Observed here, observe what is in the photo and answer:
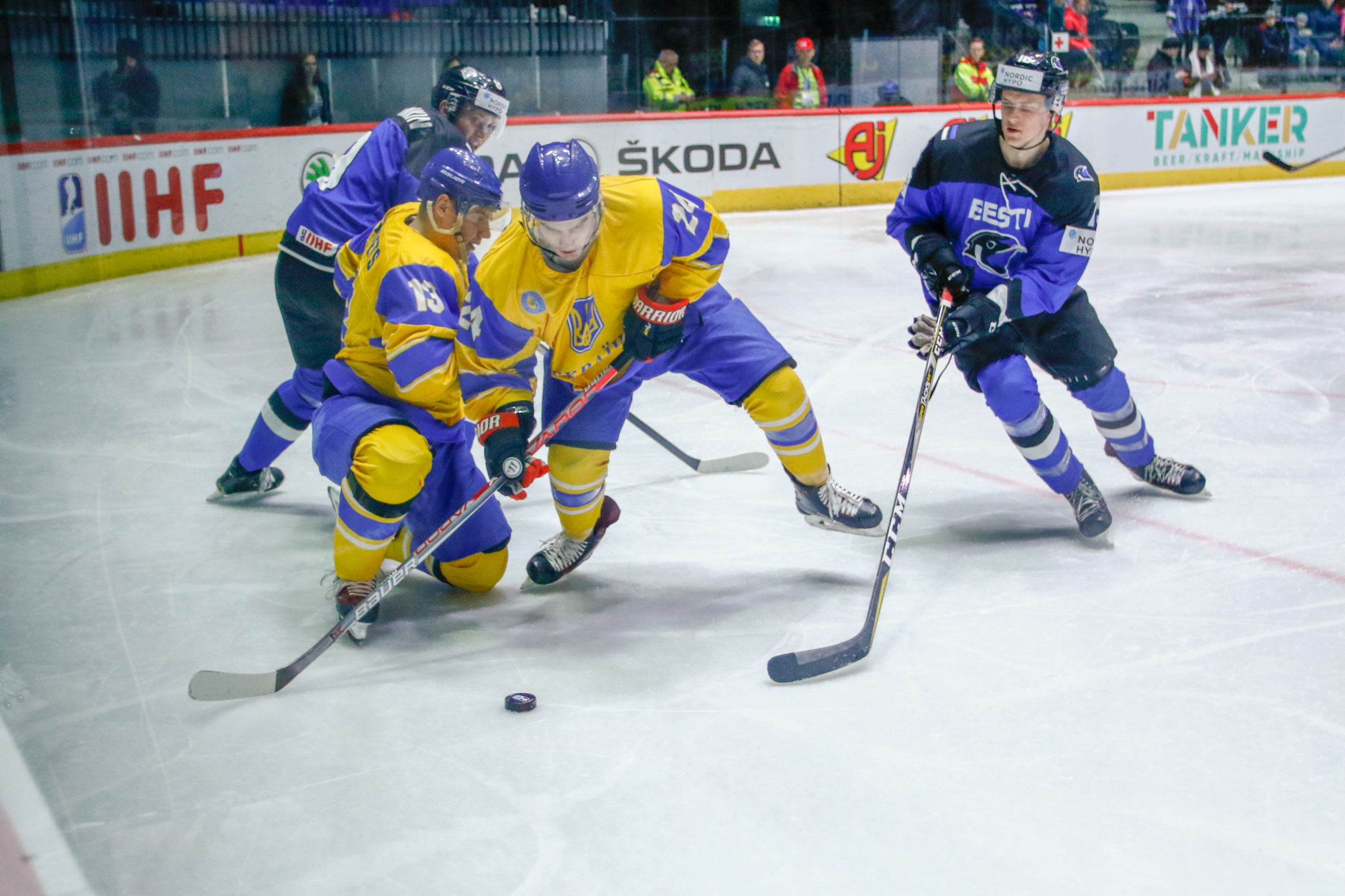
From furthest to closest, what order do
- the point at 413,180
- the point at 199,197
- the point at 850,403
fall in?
the point at 199,197 → the point at 850,403 → the point at 413,180

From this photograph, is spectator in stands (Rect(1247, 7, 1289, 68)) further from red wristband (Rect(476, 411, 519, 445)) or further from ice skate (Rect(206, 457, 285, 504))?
red wristband (Rect(476, 411, 519, 445))

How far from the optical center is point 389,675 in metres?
2.18

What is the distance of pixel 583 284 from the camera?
2.36 metres

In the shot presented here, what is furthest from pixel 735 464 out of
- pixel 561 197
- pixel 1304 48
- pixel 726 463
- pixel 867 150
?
pixel 1304 48

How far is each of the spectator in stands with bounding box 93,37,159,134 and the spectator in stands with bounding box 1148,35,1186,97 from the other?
8449 millimetres

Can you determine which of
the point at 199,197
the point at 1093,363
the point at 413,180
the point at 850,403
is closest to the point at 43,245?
the point at 199,197

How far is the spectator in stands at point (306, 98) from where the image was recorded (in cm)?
821

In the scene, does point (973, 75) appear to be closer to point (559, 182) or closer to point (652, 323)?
point (652, 323)

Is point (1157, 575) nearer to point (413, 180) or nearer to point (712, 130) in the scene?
point (413, 180)

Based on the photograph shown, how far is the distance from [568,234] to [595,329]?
0.99 feet

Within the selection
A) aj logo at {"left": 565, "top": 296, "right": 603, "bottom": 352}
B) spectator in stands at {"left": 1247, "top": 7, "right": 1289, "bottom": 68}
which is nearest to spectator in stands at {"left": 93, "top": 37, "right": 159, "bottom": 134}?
aj logo at {"left": 565, "top": 296, "right": 603, "bottom": 352}

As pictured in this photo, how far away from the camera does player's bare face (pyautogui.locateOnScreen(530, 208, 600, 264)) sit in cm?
215

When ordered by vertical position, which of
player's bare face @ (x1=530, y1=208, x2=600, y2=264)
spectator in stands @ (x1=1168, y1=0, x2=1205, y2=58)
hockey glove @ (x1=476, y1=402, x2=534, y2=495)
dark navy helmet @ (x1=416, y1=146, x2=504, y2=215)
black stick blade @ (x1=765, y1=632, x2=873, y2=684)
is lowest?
black stick blade @ (x1=765, y1=632, x2=873, y2=684)

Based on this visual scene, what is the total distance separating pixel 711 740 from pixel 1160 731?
27.8 inches
